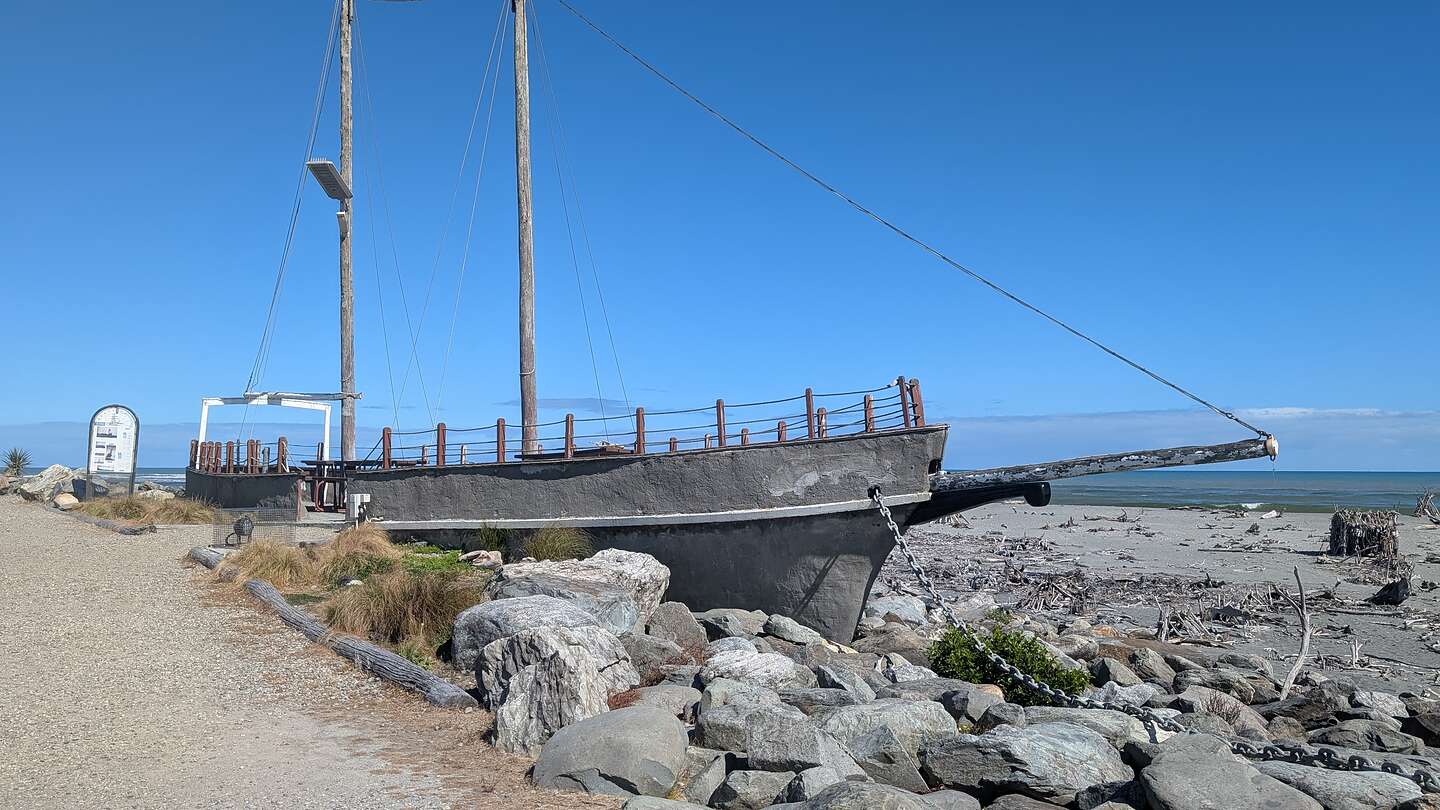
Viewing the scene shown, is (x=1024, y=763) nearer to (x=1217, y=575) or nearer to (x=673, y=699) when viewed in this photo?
(x=673, y=699)

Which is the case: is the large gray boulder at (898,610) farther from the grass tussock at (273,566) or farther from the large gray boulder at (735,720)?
the grass tussock at (273,566)

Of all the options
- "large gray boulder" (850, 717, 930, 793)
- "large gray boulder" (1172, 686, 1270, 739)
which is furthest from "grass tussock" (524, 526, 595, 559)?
"large gray boulder" (1172, 686, 1270, 739)

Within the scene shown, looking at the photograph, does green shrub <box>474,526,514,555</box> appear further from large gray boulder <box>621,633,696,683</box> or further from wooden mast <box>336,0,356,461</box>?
wooden mast <box>336,0,356,461</box>

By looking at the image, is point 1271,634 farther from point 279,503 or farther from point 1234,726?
point 279,503

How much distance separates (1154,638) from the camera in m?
16.3

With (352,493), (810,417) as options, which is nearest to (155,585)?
(352,493)

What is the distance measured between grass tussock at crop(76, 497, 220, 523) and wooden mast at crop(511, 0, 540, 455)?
12395mm

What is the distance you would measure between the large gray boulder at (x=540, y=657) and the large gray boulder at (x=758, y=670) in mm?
918

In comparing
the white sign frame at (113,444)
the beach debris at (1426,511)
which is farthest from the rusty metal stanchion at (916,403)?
the beach debris at (1426,511)

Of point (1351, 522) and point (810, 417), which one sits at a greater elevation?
point (810, 417)

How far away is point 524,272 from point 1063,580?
14.8 metres

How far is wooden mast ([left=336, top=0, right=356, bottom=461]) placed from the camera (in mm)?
25922

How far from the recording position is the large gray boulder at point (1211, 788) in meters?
6.11

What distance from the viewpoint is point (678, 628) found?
39.7 feet
